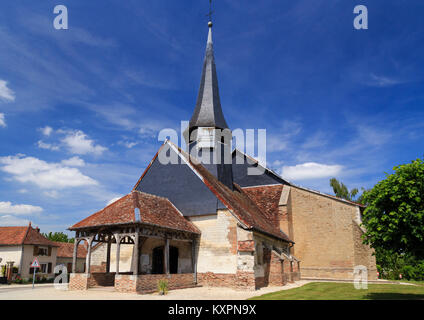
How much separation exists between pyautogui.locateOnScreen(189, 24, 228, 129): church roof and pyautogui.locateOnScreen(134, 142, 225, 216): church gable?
3.62 meters

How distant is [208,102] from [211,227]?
9.75m

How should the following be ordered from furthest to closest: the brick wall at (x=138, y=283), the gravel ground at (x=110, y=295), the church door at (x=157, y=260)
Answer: the church door at (x=157, y=260)
the brick wall at (x=138, y=283)
the gravel ground at (x=110, y=295)

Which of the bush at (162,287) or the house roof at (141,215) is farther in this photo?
the house roof at (141,215)

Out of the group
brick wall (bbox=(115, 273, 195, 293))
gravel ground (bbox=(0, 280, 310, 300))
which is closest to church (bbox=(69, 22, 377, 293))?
brick wall (bbox=(115, 273, 195, 293))

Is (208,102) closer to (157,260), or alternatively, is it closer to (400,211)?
(157,260)

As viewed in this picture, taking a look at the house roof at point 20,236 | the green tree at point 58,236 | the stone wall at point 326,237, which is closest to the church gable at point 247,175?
the stone wall at point 326,237

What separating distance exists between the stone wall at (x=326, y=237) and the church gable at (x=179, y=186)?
31.3 ft

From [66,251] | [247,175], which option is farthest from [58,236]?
[247,175]

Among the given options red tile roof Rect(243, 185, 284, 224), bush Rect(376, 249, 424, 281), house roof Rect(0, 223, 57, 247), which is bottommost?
bush Rect(376, 249, 424, 281)

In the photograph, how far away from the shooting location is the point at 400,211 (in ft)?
33.2

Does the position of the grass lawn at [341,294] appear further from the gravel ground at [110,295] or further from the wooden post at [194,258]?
the wooden post at [194,258]

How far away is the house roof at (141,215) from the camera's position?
1371 centimetres

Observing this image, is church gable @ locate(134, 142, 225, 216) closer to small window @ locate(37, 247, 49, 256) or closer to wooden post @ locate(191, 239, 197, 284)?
wooden post @ locate(191, 239, 197, 284)

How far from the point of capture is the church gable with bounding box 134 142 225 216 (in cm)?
1731
